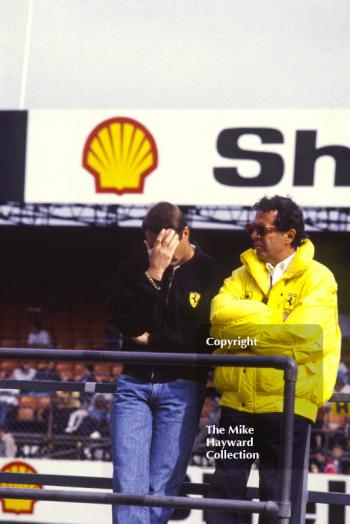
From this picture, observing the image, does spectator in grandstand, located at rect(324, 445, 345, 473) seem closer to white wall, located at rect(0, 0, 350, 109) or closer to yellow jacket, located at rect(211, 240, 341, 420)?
white wall, located at rect(0, 0, 350, 109)

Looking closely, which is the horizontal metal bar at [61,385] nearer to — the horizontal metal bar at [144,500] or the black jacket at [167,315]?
the black jacket at [167,315]

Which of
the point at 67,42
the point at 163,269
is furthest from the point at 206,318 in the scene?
the point at 67,42

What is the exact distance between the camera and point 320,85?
7434 millimetres

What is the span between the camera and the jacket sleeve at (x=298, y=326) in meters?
2.26

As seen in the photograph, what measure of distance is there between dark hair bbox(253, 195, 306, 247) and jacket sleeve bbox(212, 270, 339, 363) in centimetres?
17

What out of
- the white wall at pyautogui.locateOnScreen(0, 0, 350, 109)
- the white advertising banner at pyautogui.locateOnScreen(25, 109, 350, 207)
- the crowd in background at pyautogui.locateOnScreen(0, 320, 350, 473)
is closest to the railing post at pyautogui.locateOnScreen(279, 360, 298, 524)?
the white wall at pyautogui.locateOnScreen(0, 0, 350, 109)

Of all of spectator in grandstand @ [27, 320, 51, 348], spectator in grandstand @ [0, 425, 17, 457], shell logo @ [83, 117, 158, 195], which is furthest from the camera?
spectator in grandstand @ [27, 320, 51, 348]

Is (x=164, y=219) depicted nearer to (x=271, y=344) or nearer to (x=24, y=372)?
(x=271, y=344)

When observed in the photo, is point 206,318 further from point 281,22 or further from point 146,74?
point 146,74

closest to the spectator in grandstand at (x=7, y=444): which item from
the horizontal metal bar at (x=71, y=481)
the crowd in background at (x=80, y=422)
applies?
the crowd in background at (x=80, y=422)

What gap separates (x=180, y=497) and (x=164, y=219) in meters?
0.85

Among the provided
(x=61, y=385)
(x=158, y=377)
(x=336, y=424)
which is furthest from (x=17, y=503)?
(x=158, y=377)

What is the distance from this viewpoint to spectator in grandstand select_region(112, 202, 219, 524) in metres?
2.42

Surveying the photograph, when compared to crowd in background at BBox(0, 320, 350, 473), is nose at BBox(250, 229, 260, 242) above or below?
above
